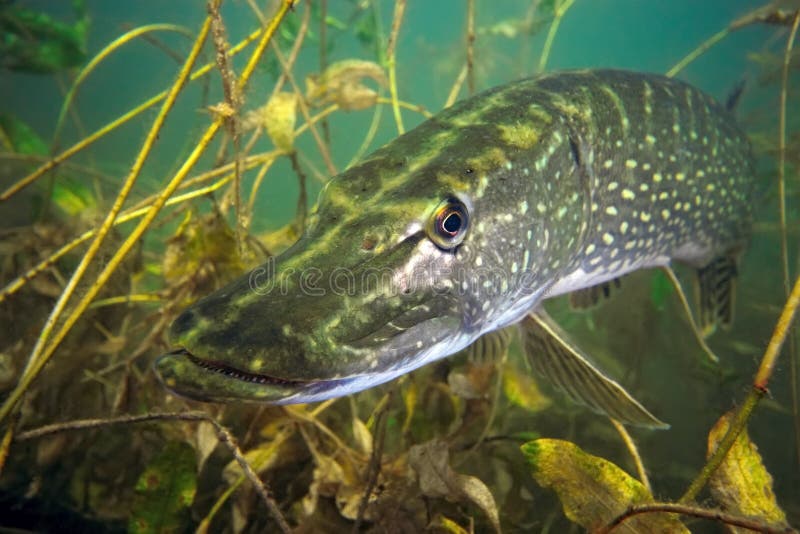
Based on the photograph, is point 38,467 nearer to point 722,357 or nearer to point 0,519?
point 0,519

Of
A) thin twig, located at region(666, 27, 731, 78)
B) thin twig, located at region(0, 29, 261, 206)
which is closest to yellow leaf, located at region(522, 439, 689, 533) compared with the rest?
thin twig, located at region(0, 29, 261, 206)

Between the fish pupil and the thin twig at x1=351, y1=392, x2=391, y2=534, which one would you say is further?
the thin twig at x1=351, y1=392, x2=391, y2=534

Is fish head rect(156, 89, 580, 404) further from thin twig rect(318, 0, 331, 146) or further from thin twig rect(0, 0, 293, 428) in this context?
thin twig rect(318, 0, 331, 146)

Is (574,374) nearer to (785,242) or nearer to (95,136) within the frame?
(785,242)

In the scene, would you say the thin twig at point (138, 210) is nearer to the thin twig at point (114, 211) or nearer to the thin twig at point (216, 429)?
the thin twig at point (114, 211)

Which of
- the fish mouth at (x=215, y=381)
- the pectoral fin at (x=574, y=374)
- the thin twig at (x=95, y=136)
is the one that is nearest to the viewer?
the fish mouth at (x=215, y=381)

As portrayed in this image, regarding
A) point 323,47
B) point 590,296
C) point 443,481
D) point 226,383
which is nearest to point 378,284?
point 226,383

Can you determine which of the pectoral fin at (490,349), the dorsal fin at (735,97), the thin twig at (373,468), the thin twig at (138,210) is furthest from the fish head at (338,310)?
the dorsal fin at (735,97)
